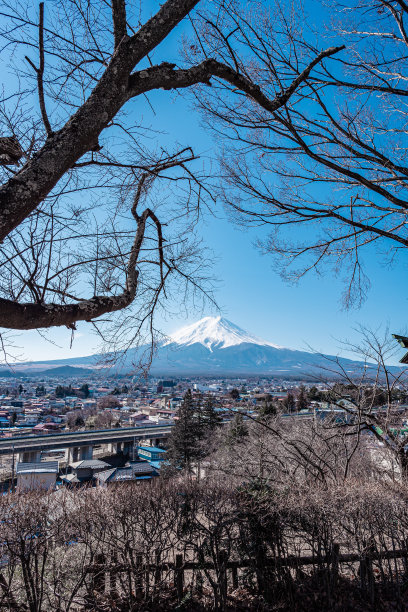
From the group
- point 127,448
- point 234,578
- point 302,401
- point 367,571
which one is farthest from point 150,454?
point 367,571

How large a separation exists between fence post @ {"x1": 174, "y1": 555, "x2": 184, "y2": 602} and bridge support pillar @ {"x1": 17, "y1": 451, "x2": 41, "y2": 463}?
103ft

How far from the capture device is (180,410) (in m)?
25.2

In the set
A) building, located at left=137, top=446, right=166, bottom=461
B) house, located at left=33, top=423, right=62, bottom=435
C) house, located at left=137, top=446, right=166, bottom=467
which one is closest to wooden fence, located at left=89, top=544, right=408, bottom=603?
house, located at left=137, top=446, right=166, bottom=467

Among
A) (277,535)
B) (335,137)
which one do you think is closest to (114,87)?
(335,137)

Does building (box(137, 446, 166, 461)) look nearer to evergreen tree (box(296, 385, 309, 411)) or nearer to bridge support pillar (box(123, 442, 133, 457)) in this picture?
bridge support pillar (box(123, 442, 133, 457))

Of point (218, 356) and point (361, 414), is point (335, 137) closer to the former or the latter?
point (361, 414)

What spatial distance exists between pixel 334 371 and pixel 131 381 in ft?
13.1

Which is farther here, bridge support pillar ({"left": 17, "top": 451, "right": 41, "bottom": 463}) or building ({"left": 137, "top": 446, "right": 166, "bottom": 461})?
building ({"left": 137, "top": 446, "right": 166, "bottom": 461})

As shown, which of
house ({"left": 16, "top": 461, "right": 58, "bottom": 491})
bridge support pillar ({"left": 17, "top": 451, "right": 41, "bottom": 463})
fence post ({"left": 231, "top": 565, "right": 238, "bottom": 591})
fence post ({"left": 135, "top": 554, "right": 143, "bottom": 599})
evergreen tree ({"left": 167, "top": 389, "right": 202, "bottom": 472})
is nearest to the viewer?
fence post ({"left": 135, "top": 554, "right": 143, "bottom": 599})

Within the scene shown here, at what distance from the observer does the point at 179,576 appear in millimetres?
5047

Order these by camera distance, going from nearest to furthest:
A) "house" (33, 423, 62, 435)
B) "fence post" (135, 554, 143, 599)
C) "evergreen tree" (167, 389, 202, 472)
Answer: "fence post" (135, 554, 143, 599) → "evergreen tree" (167, 389, 202, 472) → "house" (33, 423, 62, 435)

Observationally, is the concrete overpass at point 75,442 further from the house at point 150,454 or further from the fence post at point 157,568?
the fence post at point 157,568

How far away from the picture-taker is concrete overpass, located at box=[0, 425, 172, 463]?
31.0m

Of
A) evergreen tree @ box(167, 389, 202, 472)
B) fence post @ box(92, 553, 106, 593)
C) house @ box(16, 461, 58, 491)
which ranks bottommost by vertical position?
house @ box(16, 461, 58, 491)
